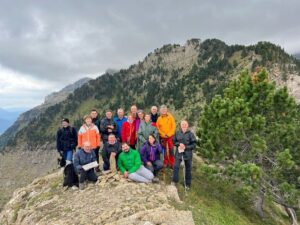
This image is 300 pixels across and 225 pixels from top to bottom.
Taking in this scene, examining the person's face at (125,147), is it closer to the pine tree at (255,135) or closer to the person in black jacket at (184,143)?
the person in black jacket at (184,143)

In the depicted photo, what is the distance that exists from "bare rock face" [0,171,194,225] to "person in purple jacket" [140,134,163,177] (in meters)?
0.94

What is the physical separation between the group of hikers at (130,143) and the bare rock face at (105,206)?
632 mm

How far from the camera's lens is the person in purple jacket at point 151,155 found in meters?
17.6

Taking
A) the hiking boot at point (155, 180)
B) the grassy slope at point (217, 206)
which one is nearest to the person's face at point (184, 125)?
the hiking boot at point (155, 180)

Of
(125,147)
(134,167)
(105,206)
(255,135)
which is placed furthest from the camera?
(255,135)

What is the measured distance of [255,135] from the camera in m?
19.0

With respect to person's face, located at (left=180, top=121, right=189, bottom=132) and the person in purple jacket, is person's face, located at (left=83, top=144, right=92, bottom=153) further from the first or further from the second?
person's face, located at (left=180, top=121, right=189, bottom=132)

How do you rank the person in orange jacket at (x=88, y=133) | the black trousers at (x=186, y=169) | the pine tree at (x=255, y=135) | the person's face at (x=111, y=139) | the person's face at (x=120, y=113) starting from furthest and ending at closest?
the pine tree at (x=255, y=135)
the person's face at (x=120, y=113)
the black trousers at (x=186, y=169)
the person in orange jacket at (x=88, y=133)
the person's face at (x=111, y=139)

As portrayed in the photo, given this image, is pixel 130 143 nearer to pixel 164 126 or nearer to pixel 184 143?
pixel 164 126

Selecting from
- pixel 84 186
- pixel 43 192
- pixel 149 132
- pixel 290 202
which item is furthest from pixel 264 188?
pixel 43 192

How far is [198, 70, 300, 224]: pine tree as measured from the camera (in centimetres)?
1889

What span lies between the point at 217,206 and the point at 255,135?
4052 millimetres

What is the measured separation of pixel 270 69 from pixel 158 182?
106 meters

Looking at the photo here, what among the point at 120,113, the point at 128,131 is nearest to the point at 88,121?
the point at 120,113
